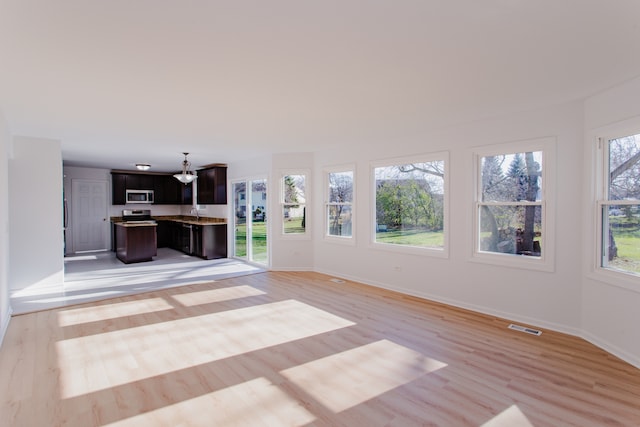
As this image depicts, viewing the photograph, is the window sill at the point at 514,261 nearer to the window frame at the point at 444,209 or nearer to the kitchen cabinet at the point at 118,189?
the window frame at the point at 444,209

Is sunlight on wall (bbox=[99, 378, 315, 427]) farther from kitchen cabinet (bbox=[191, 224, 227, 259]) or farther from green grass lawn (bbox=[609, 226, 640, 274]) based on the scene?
kitchen cabinet (bbox=[191, 224, 227, 259])

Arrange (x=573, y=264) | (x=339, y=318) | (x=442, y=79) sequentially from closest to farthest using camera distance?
(x=442, y=79)
(x=573, y=264)
(x=339, y=318)

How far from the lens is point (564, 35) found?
2.14 m

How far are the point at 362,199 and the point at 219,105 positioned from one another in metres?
3.06

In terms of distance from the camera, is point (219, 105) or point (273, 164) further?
point (273, 164)

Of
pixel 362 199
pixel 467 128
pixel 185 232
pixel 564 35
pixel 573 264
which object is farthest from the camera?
pixel 185 232

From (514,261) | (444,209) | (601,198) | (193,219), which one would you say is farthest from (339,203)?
(193,219)

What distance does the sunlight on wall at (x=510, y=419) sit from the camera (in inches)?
82.2

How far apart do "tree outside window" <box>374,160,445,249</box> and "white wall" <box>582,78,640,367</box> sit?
66.6 inches

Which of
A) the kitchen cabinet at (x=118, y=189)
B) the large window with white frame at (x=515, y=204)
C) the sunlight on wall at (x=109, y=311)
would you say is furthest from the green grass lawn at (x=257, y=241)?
the large window with white frame at (x=515, y=204)

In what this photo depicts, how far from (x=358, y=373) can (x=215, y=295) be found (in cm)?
300

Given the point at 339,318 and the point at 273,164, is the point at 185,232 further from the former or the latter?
the point at 339,318

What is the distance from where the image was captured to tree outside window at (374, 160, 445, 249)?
4.82 metres

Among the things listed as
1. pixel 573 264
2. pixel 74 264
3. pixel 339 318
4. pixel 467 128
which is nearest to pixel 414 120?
pixel 467 128
